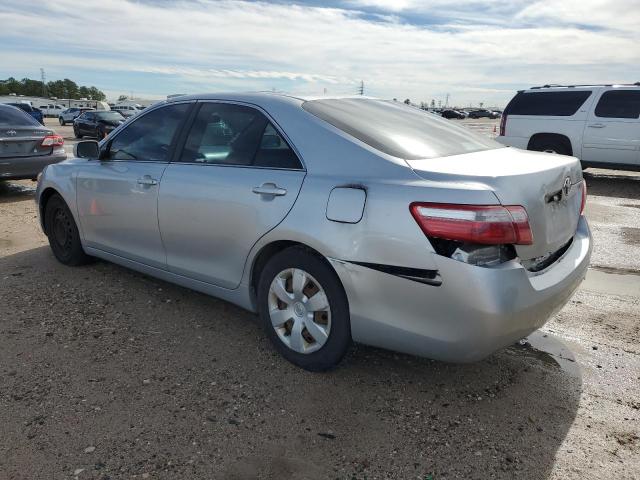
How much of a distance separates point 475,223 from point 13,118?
9.09m

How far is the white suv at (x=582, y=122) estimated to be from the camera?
10.9 meters

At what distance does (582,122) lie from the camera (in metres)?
11.4

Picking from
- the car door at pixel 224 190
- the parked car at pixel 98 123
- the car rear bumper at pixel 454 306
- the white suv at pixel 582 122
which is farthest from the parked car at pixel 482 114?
the car rear bumper at pixel 454 306

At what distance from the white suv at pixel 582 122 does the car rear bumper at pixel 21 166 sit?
968cm

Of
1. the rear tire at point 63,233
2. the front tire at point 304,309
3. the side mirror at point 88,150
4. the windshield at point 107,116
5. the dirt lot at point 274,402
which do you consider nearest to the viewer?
the dirt lot at point 274,402

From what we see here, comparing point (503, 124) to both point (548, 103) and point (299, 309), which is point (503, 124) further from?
point (299, 309)

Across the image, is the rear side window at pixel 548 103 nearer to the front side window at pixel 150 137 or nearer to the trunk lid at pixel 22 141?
the trunk lid at pixel 22 141

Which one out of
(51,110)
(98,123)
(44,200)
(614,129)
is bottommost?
(51,110)

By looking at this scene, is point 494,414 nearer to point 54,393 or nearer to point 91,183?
point 54,393

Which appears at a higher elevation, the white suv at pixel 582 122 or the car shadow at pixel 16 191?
the white suv at pixel 582 122

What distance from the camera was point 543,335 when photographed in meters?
3.81

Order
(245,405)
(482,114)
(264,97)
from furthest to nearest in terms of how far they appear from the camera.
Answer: (482,114)
(264,97)
(245,405)

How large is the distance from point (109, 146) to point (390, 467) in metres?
3.50

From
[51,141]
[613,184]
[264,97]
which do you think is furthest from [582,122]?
[51,141]
